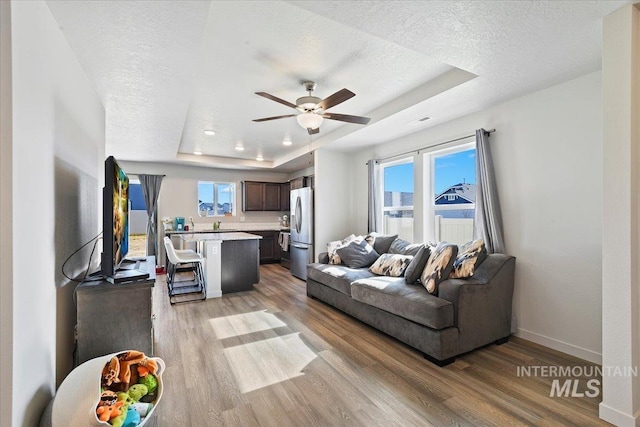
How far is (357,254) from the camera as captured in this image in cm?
414

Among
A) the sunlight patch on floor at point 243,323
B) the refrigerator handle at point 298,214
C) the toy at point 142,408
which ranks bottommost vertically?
the sunlight patch on floor at point 243,323

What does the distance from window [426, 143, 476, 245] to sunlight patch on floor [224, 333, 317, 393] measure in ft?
7.88

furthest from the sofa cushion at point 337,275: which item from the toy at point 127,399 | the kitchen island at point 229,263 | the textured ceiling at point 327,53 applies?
the toy at point 127,399

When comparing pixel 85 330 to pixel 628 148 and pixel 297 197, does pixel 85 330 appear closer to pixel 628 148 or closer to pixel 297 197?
pixel 628 148

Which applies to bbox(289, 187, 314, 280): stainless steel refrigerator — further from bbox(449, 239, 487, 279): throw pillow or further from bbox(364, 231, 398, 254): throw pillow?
bbox(449, 239, 487, 279): throw pillow

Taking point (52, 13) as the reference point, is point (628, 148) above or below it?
below

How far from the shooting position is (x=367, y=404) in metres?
1.94

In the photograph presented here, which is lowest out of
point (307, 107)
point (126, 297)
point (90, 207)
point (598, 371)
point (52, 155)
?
point (598, 371)

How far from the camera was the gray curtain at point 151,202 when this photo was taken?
6441mm

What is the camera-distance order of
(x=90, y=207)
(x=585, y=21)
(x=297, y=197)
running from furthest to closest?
(x=297, y=197) → (x=90, y=207) → (x=585, y=21)

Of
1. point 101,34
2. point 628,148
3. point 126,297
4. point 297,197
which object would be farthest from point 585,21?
point 297,197

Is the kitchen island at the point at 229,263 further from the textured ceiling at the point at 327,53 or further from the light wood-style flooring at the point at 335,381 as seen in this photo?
the textured ceiling at the point at 327,53

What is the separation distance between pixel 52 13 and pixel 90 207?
1.46 meters
